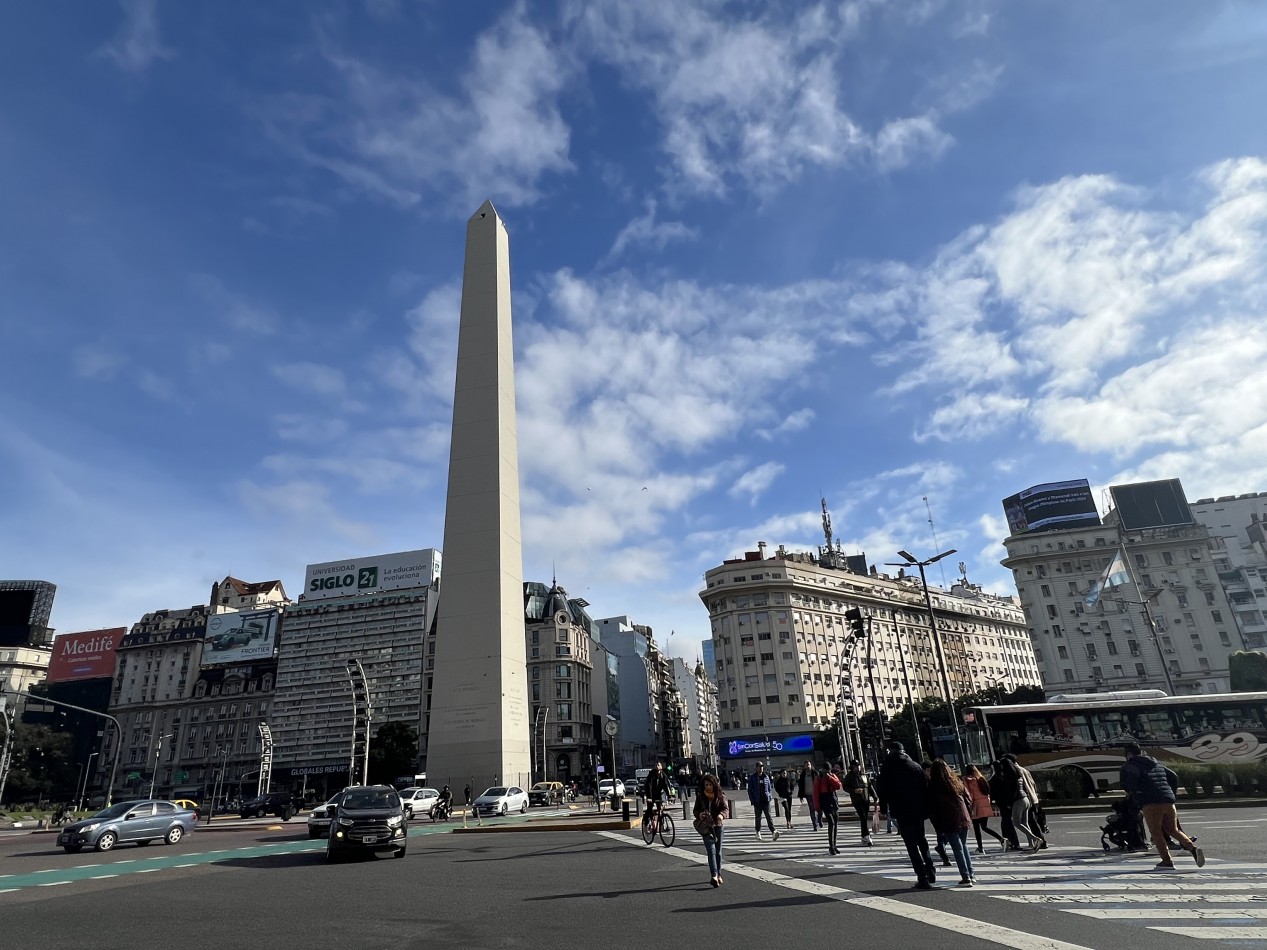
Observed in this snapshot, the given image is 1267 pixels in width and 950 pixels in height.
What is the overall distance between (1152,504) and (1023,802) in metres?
89.7

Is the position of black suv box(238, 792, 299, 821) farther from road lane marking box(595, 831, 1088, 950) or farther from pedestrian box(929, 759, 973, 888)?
pedestrian box(929, 759, 973, 888)

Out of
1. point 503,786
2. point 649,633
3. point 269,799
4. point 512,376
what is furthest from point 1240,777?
point 649,633

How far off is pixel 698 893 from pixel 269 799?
39686 mm

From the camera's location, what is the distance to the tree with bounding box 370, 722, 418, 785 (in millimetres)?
69125

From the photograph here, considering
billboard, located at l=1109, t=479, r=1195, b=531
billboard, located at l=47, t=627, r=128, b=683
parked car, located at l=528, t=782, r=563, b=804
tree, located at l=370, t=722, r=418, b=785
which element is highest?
billboard, located at l=1109, t=479, r=1195, b=531

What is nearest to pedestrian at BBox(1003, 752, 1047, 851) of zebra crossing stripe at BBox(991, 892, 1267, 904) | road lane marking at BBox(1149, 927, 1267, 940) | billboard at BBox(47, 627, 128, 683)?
zebra crossing stripe at BBox(991, 892, 1267, 904)

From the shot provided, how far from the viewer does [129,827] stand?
69.9 feet

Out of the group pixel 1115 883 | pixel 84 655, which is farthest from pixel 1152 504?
pixel 84 655

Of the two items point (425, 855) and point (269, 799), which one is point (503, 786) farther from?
point (425, 855)

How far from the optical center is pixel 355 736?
1294 inches

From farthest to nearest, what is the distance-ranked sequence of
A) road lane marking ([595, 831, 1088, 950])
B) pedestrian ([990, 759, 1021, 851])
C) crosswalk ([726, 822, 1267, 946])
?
pedestrian ([990, 759, 1021, 851]) < crosswalk ([726, 822, 1267, 946]) < road lane marking ([595, 831, 1088, 950])

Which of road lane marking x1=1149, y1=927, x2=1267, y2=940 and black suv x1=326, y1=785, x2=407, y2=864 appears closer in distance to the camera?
road lane marking x1=1149, y1=927, x2=1267, y2=940

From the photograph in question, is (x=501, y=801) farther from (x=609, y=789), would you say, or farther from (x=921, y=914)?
(x=921, y=914)

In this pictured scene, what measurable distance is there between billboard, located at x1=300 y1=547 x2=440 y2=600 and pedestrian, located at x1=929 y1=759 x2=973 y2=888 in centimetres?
9159
